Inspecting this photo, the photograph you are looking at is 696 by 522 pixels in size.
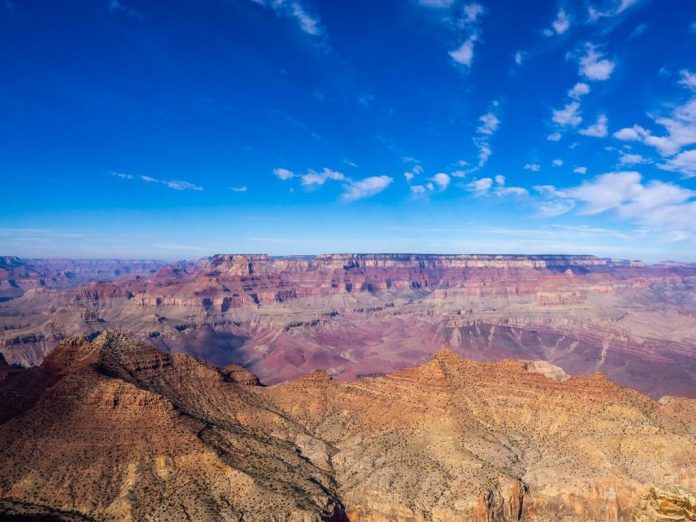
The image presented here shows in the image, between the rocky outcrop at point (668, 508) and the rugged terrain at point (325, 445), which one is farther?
the rugged terrain at point (325, 445)

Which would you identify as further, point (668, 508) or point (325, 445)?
point (325, 445)

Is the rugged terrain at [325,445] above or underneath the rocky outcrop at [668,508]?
underneath

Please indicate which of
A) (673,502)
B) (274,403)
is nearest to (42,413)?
(274,403)

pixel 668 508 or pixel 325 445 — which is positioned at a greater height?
pixel 668 508

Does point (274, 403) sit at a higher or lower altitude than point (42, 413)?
lower

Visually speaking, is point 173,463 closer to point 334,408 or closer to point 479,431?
point 334,408
